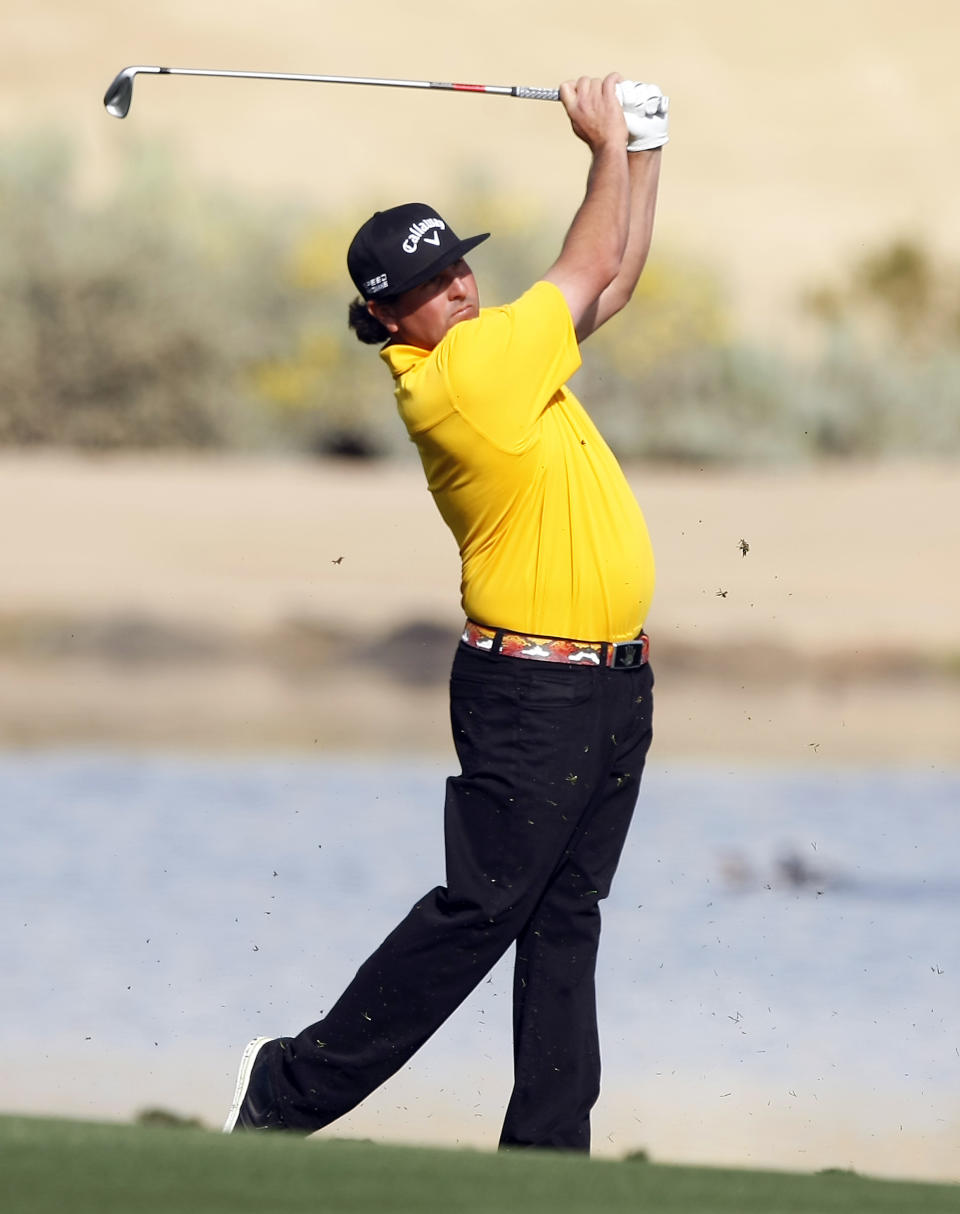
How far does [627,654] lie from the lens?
13.7ft

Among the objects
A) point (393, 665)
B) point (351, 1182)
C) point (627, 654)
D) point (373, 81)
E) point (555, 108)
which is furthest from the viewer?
point (555, 108)

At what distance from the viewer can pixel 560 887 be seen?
425 centimetres

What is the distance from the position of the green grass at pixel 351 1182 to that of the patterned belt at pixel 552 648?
965mm

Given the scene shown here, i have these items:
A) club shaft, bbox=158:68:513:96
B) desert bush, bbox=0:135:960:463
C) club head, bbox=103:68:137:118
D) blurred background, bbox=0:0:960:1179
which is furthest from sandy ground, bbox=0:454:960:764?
club shaft, bbox=158:68:513:96

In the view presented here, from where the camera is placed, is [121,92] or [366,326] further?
[121,92]

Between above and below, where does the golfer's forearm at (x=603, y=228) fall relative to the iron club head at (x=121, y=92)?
below

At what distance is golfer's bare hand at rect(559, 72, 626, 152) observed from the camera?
13.9ft

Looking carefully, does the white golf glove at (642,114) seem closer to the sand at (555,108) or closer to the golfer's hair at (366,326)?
the golfer's hair at (366,326)

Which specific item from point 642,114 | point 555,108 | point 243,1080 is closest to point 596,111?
point 642,114

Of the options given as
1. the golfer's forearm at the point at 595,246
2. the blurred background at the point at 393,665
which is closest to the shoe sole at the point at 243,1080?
the blurred background at the point at 393,665

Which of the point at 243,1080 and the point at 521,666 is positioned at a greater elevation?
the point at 521,666

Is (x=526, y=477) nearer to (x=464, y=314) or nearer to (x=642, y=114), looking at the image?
(x=464, y=314)

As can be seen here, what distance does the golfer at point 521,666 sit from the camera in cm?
403

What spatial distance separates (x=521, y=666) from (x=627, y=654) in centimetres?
21
